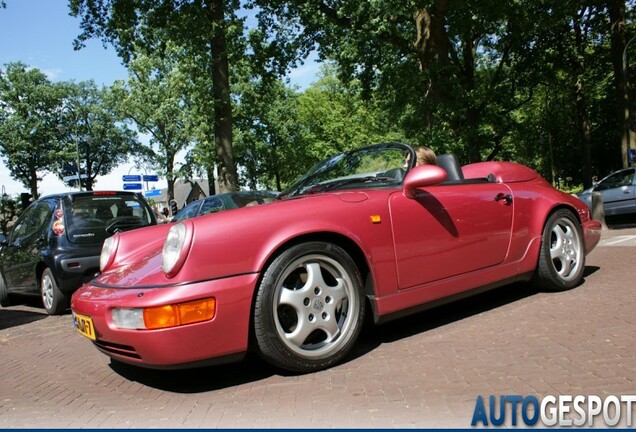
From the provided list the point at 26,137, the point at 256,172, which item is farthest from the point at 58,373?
the point at 26,137

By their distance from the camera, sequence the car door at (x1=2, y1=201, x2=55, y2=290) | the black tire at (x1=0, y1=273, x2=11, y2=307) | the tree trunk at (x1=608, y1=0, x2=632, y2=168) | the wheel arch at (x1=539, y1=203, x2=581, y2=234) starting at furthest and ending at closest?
the tree trunk at (x1=608, y1=0, x2=632, y2=168) → the black tire at (x1=0, y1=273, x2=11, y2=307) → the car door at (x1=2, y1=201, x2=55, y2=290) → the wheel arch at (x1=539, y1=203, x2=581, y2=234)

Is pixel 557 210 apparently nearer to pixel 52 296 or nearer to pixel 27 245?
pixel 52 296

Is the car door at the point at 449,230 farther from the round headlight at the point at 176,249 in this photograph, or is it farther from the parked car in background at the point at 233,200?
the parked car in background at the point at 233,200

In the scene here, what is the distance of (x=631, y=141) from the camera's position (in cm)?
1992

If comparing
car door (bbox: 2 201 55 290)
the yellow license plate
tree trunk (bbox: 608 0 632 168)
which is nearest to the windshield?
the yellow license plate

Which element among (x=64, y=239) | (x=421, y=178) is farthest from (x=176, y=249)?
(x=64, y=239)

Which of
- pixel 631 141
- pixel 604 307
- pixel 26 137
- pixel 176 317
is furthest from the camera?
pixel 26 137

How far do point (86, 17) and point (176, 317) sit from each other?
16246 millimetres

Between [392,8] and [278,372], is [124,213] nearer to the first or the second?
[278,372]

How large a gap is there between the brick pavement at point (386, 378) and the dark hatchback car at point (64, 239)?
6.70ft

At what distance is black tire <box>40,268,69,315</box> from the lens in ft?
21.2

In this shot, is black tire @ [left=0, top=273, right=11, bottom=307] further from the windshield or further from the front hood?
the windshield

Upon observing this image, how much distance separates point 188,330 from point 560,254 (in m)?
3.47

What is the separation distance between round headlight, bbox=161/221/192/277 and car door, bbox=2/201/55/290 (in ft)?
15.0
